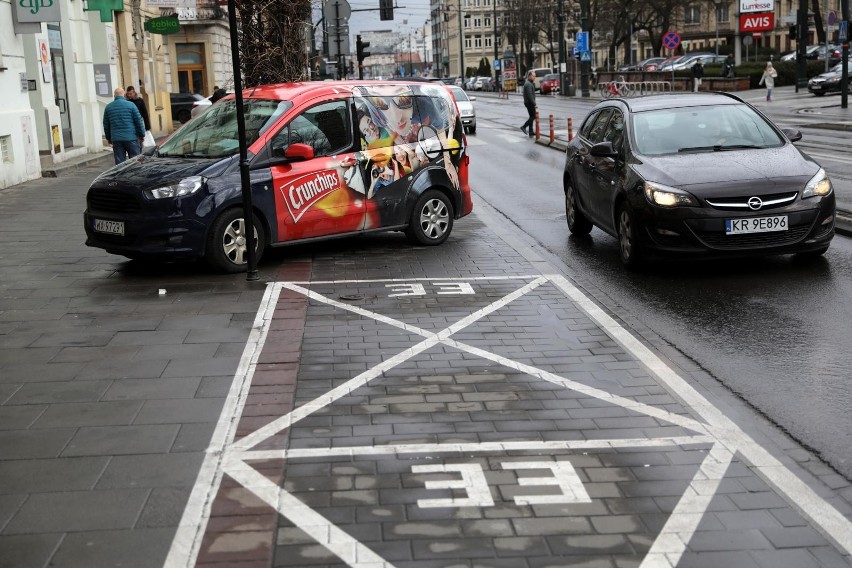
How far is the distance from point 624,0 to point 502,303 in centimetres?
7138

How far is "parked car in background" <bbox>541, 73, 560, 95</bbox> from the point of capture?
233ft

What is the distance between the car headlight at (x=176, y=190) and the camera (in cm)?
1009

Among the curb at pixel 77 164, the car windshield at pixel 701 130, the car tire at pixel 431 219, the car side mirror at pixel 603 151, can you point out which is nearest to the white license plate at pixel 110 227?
the car tire at pixel 431 219

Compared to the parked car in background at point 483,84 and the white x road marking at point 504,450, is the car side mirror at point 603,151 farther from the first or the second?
the parked car in background at point 483,84

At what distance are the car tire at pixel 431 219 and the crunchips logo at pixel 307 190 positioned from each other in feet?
3.85

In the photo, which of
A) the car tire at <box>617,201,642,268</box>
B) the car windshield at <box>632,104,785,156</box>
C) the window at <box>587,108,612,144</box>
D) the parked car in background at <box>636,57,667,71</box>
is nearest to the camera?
the car tire at <box>617,201,642,268</box>

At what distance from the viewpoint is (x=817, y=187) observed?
384 inches

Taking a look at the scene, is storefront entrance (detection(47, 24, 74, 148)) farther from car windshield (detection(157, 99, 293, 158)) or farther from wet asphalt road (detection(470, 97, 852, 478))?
wet asphalt road (detection(470, 97, 852, 478))

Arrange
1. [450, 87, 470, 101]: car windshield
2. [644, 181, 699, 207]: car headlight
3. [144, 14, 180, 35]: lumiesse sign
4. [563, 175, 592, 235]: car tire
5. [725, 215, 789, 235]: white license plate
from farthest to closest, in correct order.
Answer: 1. [450, 87, 470, 101]: car windshield
2. [144, 14, 180, 35]: lumiesse sign
3. [563, 175, 592, 235]: car tire
4. [644, 181, 699, 207]: car headlight
5. [725, 215, 789, 235]: white license plate

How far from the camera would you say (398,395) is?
632cm

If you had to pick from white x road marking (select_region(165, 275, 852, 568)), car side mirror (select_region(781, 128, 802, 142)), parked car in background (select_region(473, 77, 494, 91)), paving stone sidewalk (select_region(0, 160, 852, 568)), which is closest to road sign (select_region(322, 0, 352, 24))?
car side mirror (select_region(781, 128, 802, 142))

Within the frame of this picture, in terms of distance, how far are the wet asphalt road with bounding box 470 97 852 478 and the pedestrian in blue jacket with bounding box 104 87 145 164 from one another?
9248 mm

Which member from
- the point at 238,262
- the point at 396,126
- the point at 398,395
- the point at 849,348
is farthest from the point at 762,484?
the point at 396,126

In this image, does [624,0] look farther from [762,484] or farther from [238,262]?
[762,484]
